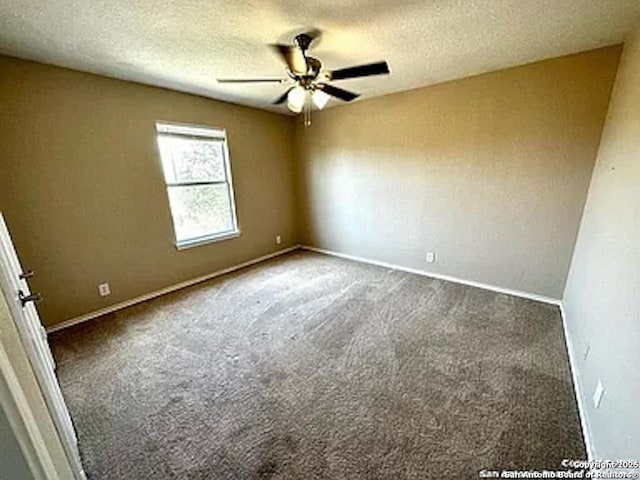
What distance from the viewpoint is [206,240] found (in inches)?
153

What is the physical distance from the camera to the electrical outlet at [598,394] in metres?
1.49

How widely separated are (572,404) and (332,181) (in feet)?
12.0

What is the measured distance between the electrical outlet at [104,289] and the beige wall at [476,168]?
3.08m

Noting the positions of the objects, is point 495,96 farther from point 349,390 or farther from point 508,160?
point 349,390

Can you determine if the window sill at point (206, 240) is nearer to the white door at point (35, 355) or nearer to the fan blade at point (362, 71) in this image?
the white door at point (35, 355)

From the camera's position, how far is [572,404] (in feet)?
5.82

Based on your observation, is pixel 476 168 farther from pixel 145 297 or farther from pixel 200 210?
pixel 145 297

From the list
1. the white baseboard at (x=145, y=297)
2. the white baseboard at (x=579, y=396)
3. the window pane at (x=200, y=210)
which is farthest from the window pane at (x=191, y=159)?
the white baseboard at (x=579, y=396)

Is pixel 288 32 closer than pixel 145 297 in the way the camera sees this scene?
Yes

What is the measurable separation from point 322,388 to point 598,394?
1488 millimetres

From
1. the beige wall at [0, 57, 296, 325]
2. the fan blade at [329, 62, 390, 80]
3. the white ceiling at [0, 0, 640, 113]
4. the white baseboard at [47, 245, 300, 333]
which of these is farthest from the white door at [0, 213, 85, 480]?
the fan blade at [329, 62, 390, 80]

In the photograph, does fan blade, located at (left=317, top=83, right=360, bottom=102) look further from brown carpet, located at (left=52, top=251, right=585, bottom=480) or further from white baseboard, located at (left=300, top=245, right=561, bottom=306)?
white baseboard, located at (left=300, top=245, right=561, bottom=306)

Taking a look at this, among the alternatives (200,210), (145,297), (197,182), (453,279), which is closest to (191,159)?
(197,182)

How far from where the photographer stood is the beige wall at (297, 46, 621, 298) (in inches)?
106
